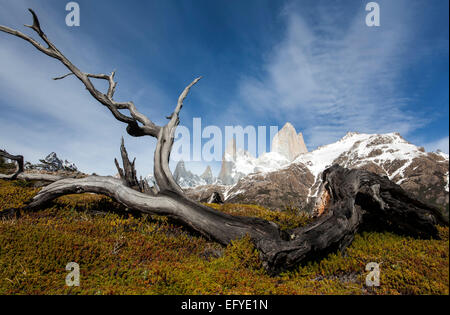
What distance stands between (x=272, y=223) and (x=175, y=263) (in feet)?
11.0

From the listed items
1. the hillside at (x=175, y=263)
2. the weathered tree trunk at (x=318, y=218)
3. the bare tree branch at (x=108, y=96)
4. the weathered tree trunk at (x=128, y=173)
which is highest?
the bare tree branch at (x=108, y=96)

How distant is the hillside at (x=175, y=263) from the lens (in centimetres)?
441

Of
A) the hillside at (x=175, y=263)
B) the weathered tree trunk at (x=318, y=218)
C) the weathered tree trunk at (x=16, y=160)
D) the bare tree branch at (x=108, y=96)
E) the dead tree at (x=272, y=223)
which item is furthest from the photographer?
the weathered tree trunk at (x=16, y=160)

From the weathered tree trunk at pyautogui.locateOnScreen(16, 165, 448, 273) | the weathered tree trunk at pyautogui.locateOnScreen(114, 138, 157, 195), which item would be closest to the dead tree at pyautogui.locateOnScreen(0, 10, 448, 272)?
the weathered tree trunk at pyautogui.locateOnScreen(16, 165, 448, 273)

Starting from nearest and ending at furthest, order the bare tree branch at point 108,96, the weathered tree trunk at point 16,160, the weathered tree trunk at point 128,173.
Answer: the weathered tree trunk at point 128,173
the bare tree branch at point 108,96
the weathered tree trunk at point 16,160

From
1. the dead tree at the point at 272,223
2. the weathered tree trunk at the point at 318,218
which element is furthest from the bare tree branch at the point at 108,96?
the weathered tree trunk at the point at 318,218

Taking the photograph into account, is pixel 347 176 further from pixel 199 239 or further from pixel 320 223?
pixel 199 239

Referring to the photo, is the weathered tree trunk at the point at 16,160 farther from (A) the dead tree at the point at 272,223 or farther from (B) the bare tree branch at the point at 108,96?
(B) the bare tree branch at the point at 108,96

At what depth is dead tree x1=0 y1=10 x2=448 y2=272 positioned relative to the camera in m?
6.13

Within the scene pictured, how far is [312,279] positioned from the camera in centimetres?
545

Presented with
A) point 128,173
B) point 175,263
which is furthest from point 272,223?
point 128,173

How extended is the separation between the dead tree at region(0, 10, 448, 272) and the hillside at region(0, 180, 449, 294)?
1.39 feet

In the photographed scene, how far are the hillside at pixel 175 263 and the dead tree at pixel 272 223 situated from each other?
424mm
